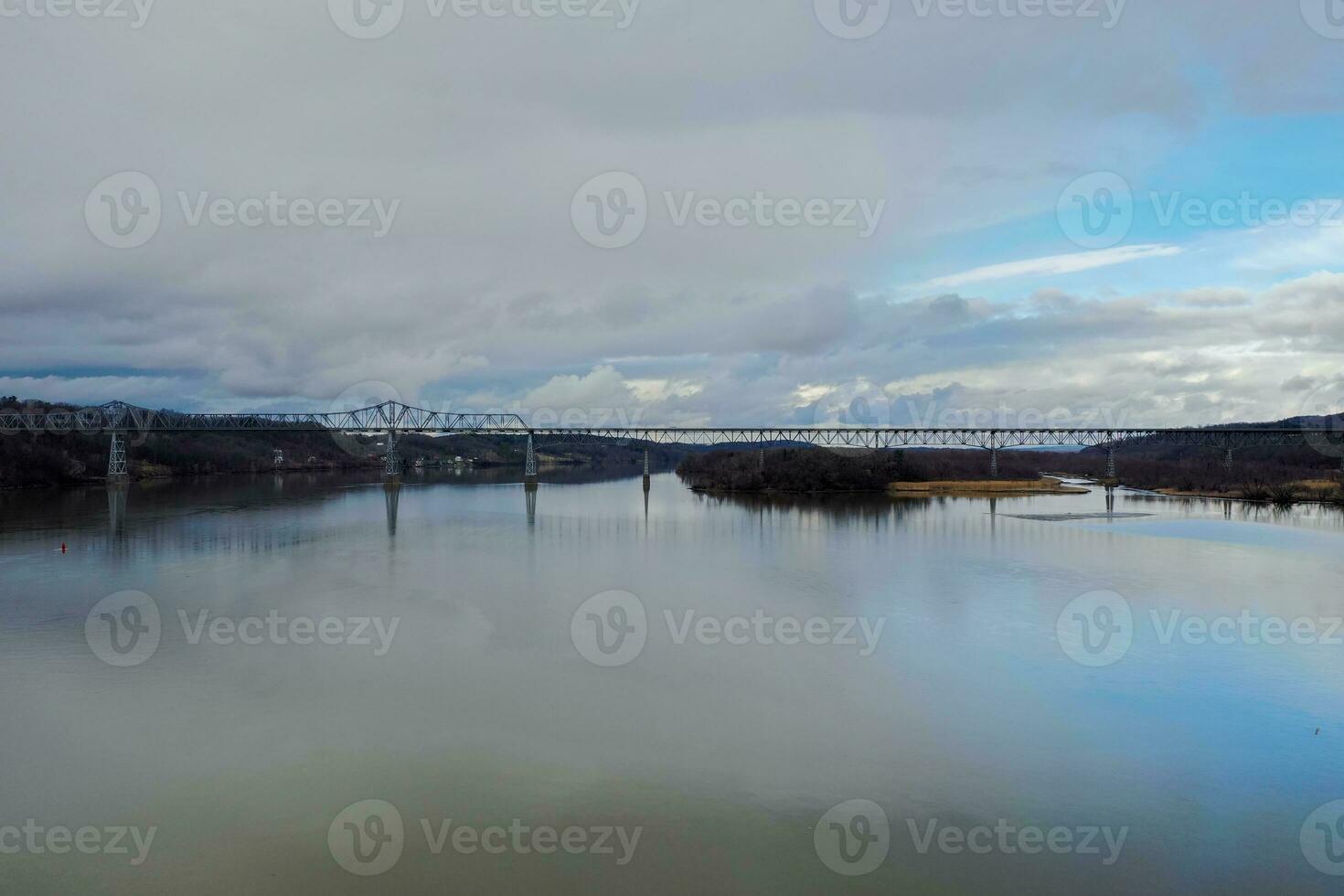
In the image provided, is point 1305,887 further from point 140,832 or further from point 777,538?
point 777,538

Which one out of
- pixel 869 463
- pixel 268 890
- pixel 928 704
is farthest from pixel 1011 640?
pixel 869 463

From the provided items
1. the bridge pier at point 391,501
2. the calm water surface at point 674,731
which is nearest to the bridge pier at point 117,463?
the bridge pier at point 391,501

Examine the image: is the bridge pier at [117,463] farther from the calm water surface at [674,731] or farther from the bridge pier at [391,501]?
the calm water surface at [674,731]

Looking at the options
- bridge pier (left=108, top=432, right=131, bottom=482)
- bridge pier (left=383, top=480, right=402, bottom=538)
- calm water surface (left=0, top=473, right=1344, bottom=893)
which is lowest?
calm water surface (left=0, top=473, right=1344, bottom=893)

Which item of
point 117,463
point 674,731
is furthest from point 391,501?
point 674,731

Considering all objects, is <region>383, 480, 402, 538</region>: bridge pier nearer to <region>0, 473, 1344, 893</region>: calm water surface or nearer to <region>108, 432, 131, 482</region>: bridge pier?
<region>0, 473, 1344, 893</region>: calm water surface

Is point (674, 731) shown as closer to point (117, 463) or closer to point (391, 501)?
point (391, 501)

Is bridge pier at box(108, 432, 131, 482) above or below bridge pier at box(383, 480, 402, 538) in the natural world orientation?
above

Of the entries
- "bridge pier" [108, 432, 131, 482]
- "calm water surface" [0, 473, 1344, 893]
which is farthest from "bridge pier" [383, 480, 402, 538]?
"bridge pier" [108, 432, 131, 482]
